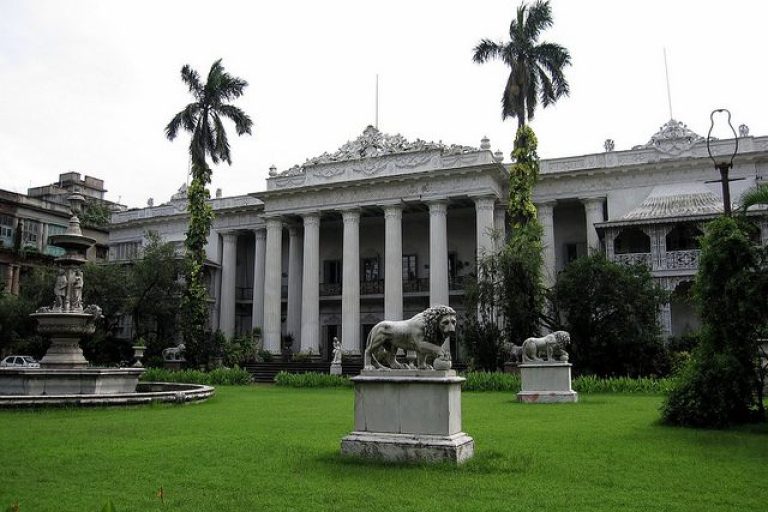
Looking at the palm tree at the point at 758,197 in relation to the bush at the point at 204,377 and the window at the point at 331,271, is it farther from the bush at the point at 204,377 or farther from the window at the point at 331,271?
the window at the point at 331,271

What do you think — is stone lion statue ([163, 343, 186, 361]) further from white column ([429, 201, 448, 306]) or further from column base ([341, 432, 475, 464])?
column base ([341, 432, 475, 464])

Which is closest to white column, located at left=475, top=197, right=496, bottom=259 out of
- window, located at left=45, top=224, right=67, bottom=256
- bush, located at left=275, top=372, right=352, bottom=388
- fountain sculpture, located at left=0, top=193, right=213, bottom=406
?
bush, located at left=275, top=372, right=352, bottom=388

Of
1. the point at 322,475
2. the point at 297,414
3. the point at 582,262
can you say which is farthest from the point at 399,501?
the point at 582,262

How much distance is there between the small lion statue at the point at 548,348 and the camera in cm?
1569

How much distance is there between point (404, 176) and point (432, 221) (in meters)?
2.57

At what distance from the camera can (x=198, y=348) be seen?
3002 cm

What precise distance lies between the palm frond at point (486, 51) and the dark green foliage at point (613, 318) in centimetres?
962

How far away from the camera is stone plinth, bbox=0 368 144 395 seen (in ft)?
46.9

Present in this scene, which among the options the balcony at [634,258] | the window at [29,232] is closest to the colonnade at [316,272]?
the balcony at [634,258]

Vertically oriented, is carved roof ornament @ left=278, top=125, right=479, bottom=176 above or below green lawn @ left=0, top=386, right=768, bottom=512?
above

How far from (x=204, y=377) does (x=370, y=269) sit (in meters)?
14.2

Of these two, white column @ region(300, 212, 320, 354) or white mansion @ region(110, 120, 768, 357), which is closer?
white mansion @ region(110, 120, 768, 357)

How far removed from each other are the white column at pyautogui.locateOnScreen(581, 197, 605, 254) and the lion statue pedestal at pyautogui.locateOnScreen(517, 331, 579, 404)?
51.0ft

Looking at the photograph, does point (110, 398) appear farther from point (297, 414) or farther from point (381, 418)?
point (381, 418)
